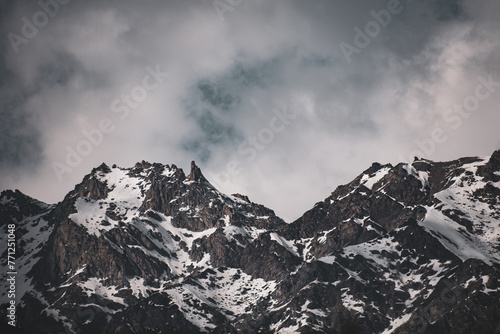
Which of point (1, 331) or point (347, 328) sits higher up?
point (1, 331)

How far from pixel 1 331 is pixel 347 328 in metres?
104

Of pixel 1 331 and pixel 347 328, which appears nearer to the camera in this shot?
pixel 347 328

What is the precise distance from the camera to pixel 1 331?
654 feet

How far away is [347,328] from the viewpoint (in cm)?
15325
